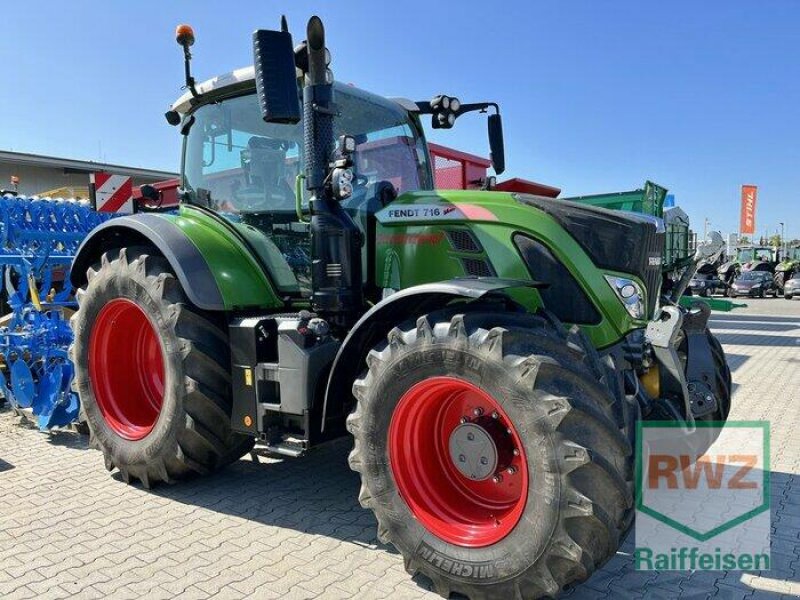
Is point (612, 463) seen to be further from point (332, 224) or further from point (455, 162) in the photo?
point (455, 162)

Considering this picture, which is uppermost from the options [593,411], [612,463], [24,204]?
[24,204]

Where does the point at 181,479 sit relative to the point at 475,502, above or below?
below

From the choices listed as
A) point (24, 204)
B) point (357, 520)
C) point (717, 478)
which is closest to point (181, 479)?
point (357, 520)

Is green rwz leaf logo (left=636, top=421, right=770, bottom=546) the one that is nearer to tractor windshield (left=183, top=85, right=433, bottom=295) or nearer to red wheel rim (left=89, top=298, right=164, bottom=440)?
tractor windshield (left=183, top=85, right=433, bottom=295)

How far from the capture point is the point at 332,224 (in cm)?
361

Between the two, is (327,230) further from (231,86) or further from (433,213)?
(231,86)

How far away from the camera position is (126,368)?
460cm

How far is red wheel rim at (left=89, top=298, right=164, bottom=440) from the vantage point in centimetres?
440

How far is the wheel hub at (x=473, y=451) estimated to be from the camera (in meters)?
2.83

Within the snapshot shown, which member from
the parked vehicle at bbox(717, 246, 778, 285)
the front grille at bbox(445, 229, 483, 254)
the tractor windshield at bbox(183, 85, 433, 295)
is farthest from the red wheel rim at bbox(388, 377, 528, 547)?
the parked vehicle at bbox(717, 246, 778, 285)

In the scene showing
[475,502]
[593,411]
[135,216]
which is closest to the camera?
[593,411]

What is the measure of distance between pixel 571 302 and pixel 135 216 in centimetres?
293

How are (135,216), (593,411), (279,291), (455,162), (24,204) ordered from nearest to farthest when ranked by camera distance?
(593,411)
(279,291)
(135,216)
(24,204)
(455,162)

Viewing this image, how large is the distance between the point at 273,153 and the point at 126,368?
75.2 inches
